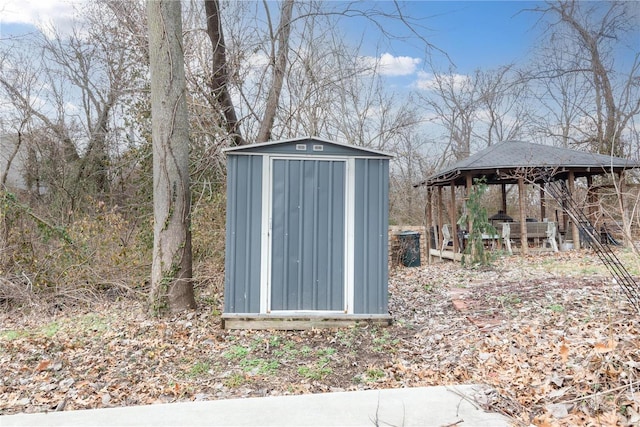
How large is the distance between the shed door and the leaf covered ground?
400 mm

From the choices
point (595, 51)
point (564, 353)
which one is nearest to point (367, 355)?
point (564, 353)

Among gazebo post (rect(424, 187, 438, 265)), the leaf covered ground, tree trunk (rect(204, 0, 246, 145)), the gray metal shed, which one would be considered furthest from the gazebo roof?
the gray metal shed

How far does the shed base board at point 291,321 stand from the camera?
4.41 metres

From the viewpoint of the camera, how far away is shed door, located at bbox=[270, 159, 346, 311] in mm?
4469

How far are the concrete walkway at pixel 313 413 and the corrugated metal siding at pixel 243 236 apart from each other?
1.88 metres

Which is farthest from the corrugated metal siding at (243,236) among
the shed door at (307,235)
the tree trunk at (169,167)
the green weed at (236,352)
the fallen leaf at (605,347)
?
the fallen leaf at (605,347)

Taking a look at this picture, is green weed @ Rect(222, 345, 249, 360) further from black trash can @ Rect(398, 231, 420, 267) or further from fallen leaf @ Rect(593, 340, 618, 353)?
black trash can @ Rect(398, 231, 420, 267)

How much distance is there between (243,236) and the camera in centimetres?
444

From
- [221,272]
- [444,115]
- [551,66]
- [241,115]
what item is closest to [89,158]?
[241,115]

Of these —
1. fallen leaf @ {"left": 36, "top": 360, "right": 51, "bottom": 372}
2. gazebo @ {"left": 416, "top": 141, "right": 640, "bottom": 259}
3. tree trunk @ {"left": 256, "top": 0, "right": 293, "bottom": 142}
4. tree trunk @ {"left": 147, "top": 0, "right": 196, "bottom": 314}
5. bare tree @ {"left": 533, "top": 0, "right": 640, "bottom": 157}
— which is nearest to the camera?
fallen leaf @ {"left": 36, "top": 360, "right": 51, "bottom": 372}

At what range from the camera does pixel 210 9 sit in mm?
7367

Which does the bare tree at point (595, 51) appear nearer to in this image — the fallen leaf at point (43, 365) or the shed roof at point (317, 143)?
the shed roof at point (317, 143)

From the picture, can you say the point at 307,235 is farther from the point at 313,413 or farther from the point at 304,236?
the point at 313,413

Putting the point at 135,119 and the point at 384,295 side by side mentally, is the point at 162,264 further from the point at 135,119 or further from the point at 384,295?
the point at 135,119
